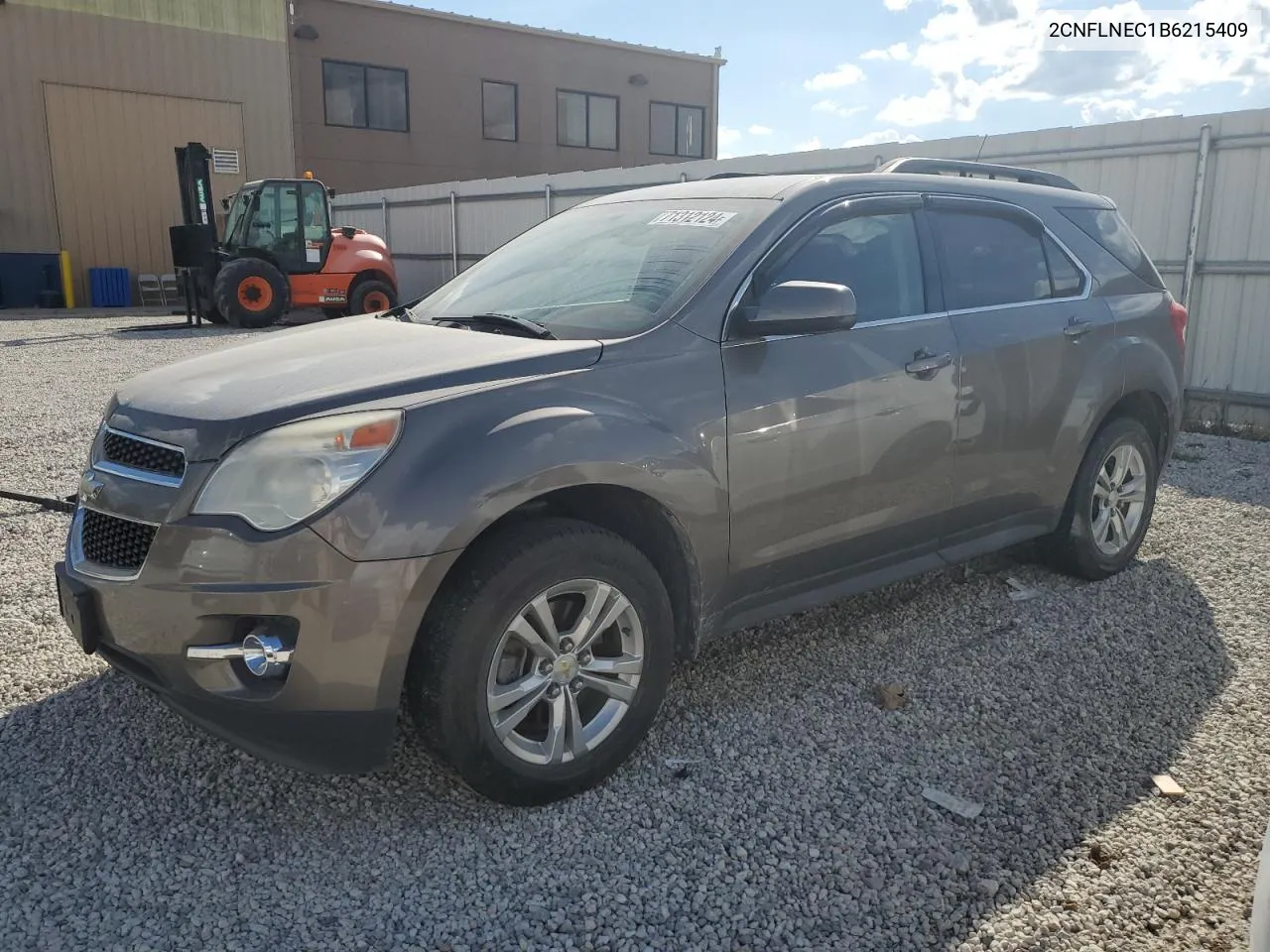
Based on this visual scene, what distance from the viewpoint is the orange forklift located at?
17.2m

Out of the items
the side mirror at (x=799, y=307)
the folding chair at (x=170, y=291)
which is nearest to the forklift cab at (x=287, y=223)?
the folding chair at (x=170, y=291)

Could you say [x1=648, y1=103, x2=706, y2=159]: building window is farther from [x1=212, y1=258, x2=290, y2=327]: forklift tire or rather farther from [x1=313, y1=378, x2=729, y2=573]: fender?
[x1=313, y1=378, x2=729, y2=573]: fender

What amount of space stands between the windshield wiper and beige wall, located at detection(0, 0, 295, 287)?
920 inches

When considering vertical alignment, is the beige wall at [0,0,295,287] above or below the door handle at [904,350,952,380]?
above

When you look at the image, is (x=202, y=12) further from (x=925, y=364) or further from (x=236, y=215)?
(x=925, y=364)

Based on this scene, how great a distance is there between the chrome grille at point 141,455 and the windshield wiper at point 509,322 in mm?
1114

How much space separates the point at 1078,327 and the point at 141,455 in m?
3.69

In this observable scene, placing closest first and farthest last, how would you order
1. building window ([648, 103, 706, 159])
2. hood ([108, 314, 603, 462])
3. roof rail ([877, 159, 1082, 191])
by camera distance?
1. hood ([108, 314, 603, 462])
2. roof rail ([877, 159, 1082, 191])
3. building window ([648, 103, 706, 159])

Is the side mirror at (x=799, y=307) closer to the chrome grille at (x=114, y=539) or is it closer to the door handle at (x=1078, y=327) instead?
the door handle at (x=1078, y=327)

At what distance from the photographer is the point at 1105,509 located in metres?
4.93

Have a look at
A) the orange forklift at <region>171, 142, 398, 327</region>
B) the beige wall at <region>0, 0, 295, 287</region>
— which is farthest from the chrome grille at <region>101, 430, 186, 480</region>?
the beige wall at <region>0, 0, 295, 287</region>

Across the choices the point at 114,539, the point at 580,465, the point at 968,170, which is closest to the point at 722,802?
the point at 580,465

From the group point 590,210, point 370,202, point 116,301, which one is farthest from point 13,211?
point 590,210

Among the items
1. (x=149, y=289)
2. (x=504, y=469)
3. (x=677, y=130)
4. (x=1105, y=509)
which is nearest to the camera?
(x=504, y=469)
